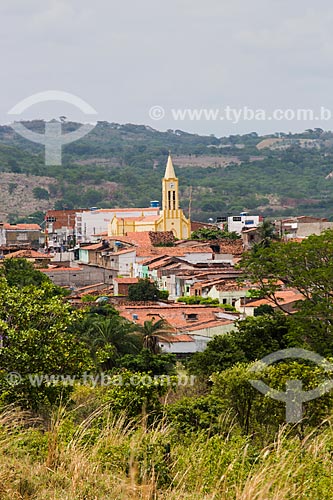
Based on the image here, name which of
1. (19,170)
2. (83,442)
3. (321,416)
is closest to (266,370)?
(321,416)

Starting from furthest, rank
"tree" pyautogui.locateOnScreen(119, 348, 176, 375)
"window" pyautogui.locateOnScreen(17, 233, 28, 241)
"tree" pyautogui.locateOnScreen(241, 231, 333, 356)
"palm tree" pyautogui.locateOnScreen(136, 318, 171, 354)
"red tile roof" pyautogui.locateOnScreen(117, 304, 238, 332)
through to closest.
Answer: "window" pyautogui.locateOnScreen(17, 233, 28, 241) < "red tile roof" pyautogui.locateOnScreen(117, 304, 238, 332) < "palm tree" pyautogui.locateOnScreen(136, 318, 171, 354) < "tree" pyautogui.locateOnScreen(119, 348, 176, 375) < "tree" pyautogui.locateOnScreen(241, 231, 333, 356)

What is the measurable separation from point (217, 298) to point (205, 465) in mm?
33401

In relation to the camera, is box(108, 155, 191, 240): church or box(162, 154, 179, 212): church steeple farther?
box(162, 154, 179, 212): church steeple

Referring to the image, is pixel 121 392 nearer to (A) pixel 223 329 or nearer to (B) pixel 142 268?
(A) pixel 223 329

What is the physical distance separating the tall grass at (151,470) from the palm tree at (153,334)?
1790 centimetres

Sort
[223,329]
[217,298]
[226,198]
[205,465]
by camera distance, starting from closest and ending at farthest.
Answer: [205,465], [223,329], [217,298], [226,198]

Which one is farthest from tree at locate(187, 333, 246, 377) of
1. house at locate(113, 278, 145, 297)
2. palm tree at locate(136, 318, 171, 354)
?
house at locate(113, 278, 145, 297)

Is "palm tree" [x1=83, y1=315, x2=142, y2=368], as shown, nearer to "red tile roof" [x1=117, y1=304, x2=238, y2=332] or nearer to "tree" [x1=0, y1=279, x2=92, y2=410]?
"red tile roof" [x1=117, y1=304, x2=238, y2=332]

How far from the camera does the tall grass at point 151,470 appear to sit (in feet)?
20.4

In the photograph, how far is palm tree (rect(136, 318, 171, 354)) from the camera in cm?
2612

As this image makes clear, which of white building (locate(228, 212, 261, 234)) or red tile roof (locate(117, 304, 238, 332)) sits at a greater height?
white building (locate(228, 212, 261, 234))

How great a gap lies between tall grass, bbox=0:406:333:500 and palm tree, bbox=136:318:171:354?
58.7 ft

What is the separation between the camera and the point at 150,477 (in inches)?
268

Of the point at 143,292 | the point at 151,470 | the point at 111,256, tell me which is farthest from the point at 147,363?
the point at 111,256
